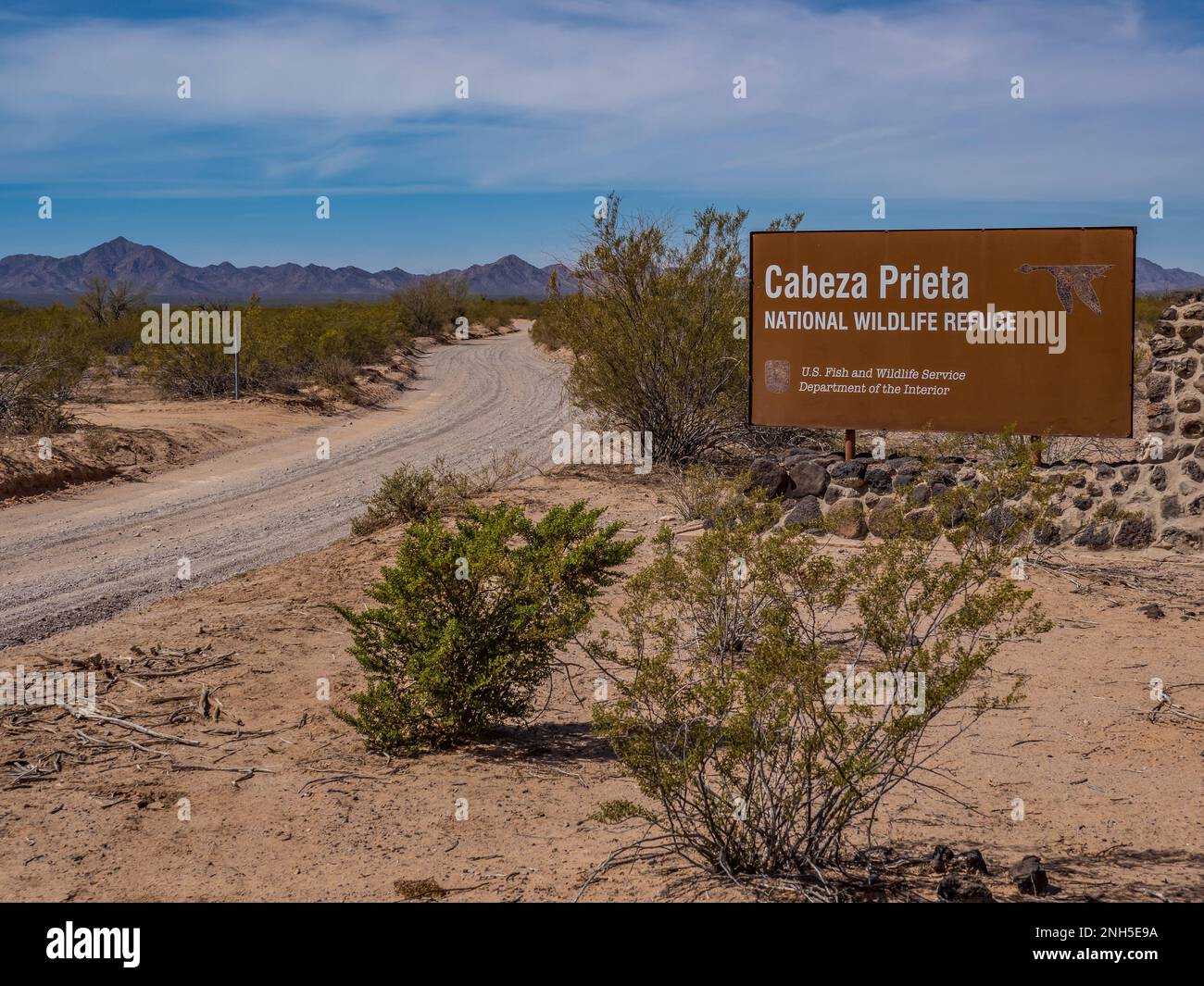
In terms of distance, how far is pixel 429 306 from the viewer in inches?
2320

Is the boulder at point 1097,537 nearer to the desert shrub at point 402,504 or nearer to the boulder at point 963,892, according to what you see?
the desert shrub at point 402,504

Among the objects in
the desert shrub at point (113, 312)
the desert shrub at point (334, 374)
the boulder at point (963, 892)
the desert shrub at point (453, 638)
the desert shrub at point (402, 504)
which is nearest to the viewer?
the boulder at point (963, 892)

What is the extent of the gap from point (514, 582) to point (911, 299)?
764cm

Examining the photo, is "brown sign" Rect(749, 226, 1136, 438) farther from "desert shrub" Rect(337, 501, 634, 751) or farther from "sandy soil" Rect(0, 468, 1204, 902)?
"desert shrub" Rect(337, 501, 634, 751)

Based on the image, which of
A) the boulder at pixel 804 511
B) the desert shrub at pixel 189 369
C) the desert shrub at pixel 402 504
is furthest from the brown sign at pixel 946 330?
the desert shrub at pixel 189 369

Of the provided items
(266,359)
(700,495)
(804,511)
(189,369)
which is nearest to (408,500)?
(700,495)

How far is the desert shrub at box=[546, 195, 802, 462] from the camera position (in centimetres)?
1658

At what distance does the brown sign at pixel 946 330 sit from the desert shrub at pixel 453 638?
22.9 feet

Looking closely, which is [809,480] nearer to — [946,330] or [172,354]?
[946,330]

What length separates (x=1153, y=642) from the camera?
27.9 feet

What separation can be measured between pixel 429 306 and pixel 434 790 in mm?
54558

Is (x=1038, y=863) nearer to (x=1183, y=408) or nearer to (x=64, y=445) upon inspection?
(x=1183, y=408)

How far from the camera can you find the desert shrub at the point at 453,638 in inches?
264
